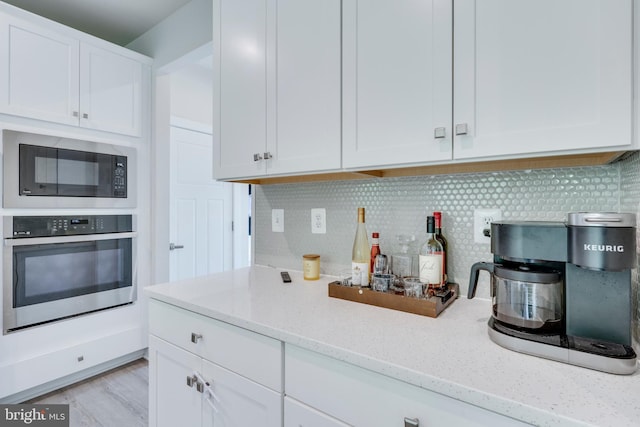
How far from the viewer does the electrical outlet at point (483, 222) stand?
1157 mm

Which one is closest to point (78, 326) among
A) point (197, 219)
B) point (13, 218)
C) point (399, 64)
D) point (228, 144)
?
point (13, 218)

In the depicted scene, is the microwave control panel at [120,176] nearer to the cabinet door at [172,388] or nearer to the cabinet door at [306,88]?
the cabinet door at [172,388]

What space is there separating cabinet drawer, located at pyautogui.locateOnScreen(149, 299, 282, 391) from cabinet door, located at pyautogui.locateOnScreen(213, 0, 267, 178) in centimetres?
66

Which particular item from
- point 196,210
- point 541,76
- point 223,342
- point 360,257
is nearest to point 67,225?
point 196,210

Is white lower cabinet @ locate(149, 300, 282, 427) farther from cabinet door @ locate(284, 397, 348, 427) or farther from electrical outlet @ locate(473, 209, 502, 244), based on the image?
electrical outlet @ locate(473, 209, 502, 244)

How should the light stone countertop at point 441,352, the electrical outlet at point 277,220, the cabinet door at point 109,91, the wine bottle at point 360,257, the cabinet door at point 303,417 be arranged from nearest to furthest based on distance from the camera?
the light stone countertop at point 441,352 < the cabinet door at point 303,417 < the wine bottle at point 360,257 < the electrical outlet at point 277,220 < the cabinet door at point 109,91

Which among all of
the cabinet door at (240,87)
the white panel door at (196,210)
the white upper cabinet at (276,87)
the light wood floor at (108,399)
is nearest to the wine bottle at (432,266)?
the white upper cabinet at (276,87)

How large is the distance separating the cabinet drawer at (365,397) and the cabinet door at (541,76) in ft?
2.14

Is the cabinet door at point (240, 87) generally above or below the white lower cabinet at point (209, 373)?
above

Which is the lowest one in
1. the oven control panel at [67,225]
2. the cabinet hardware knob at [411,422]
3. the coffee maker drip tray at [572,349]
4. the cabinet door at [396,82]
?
the cabinet hardware knob at [411,422]

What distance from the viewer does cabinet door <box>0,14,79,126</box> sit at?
6.17 feet

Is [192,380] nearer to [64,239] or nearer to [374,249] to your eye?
[374,249]

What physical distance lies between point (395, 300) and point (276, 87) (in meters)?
0.99

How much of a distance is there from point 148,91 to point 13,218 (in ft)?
4.34
